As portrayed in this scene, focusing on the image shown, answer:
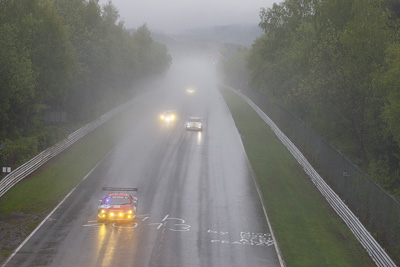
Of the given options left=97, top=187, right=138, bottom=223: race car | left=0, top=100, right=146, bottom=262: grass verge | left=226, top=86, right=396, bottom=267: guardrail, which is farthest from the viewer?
left=97, top=187, right=138, bottom=223: race car

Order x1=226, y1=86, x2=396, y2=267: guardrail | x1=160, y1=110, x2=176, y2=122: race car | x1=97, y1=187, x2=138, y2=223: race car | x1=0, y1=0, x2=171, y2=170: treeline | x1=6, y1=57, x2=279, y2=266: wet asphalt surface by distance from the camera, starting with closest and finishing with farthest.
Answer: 1. x1=226, y1=86, x2=396, y2=267: guardrail
2. x1=6, y1=57, x2=279, y2=266: wet asphalt surface
3. x1=97, y1=187, x2=138, y2=223: race car
4. x1=0, y1=0, x2=171, y2=170: treeline
5. x1=160, y1=110, x2=176, y2=122: race car

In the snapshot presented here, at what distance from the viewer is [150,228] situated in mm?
29656

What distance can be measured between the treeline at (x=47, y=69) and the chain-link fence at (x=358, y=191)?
2271 cm

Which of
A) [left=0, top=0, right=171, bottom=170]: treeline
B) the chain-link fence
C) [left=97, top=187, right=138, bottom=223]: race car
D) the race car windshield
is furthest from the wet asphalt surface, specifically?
[left=0, top=0, right=171, bottom=170]: treeline

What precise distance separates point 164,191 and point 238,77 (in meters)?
151

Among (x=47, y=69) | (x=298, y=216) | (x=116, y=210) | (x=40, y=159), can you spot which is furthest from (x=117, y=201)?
(x=47, y=69)

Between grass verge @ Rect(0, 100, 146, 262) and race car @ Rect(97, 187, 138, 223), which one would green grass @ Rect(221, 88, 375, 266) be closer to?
race car @ Rect(97, 187, 138, 223)

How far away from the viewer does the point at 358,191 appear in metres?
33.4

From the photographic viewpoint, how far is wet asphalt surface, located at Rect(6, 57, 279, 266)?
2520 cm

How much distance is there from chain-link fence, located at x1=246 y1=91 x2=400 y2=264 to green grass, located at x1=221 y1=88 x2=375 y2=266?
1.24 m

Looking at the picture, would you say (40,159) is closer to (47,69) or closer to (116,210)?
(116,210)

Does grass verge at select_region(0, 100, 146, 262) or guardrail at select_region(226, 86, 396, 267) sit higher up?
guardrail at select_region(226, 86, 396, 267)

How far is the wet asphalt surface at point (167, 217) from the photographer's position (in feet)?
82.7

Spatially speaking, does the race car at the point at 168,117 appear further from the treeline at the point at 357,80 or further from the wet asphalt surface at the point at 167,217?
the treeline at the point at 357,80
